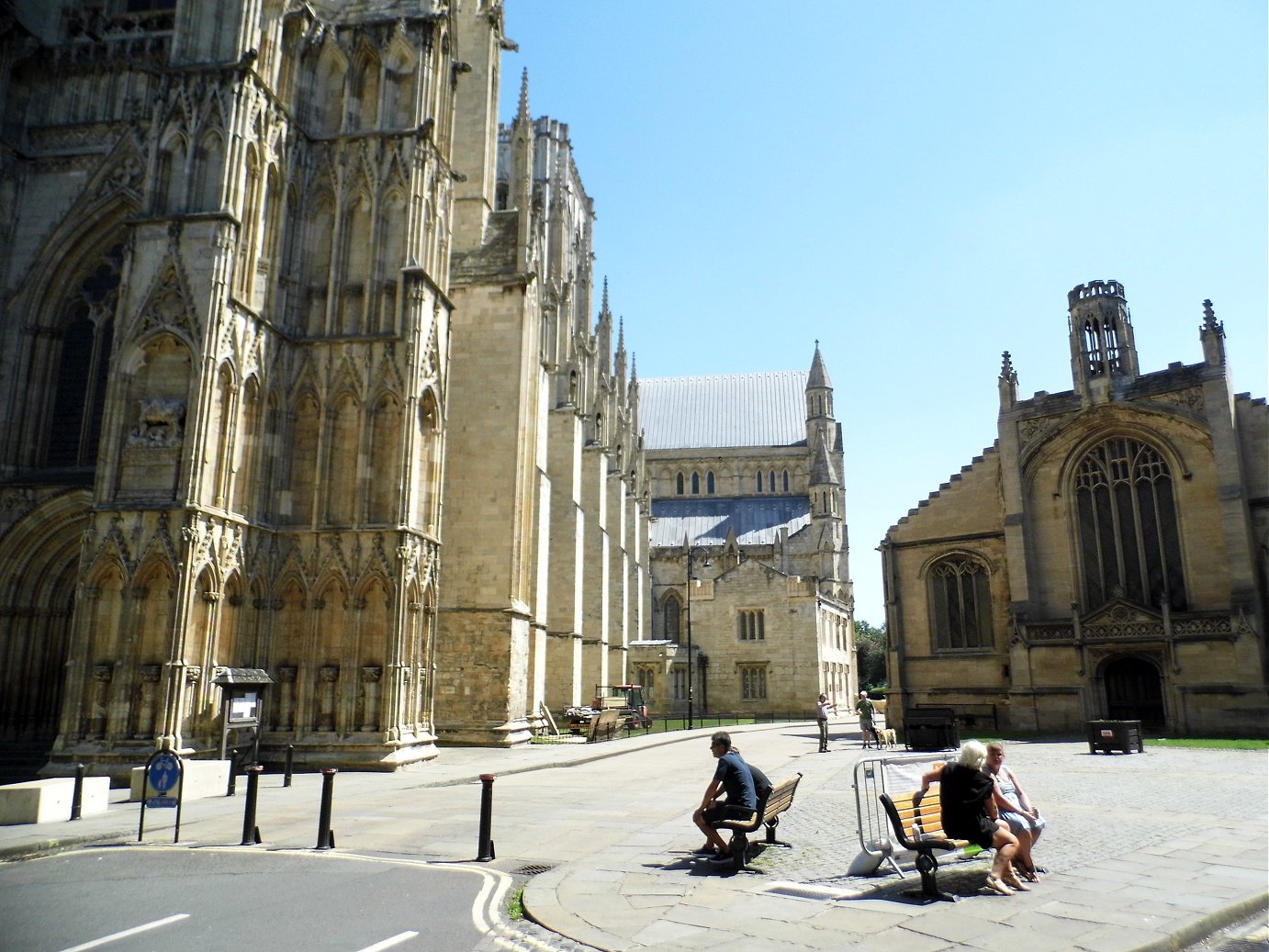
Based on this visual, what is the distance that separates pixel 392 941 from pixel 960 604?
29.7m

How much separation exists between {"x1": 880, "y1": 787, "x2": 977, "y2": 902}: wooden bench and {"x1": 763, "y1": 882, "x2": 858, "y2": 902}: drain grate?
1.68ft

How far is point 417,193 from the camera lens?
68.6 ft

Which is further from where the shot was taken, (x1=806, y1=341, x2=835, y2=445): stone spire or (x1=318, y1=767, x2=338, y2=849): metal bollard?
(x1=806, y1=341, x2=835, y2=445): stone spire

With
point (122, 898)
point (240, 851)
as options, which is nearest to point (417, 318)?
point (240, 851)

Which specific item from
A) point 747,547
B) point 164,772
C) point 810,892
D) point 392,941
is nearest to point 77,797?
point 164,772

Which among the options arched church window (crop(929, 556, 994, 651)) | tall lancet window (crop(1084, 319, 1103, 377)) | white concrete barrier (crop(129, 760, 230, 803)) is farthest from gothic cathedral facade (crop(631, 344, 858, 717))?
white concrete barrier (crop(129, 760, 230, 803))

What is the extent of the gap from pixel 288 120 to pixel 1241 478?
27422mm

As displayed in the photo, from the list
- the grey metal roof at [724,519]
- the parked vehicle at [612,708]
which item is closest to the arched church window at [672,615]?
the grey metal roof at [724,519]

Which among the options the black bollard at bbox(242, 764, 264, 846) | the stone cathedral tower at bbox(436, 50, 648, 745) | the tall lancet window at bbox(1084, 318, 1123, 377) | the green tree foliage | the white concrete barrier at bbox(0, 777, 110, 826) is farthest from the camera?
the green tree foliage

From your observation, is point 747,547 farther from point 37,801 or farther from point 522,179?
point 37,801

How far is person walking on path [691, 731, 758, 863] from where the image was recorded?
8273 millimetres

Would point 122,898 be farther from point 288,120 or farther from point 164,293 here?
point 288,120

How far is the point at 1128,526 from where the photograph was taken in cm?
2984

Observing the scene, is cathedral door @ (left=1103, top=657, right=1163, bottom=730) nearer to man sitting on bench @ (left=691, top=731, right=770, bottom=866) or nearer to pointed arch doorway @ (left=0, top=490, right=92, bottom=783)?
man sitting on bench @ (left=691, top=731, right=770, bottom=866)
